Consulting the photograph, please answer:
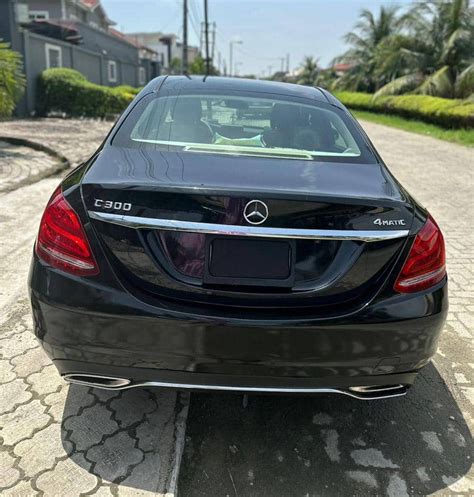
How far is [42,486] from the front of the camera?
2045 millimetres

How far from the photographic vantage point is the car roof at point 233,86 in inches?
125

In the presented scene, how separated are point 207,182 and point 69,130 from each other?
1284cm

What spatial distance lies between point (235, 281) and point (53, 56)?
20.0 meters

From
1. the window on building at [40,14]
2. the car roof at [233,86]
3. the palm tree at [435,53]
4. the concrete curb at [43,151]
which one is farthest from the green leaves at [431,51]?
Result: the window on building at [40,14]

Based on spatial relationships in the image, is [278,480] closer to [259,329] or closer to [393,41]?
[259,329]

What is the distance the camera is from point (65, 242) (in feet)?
6.53

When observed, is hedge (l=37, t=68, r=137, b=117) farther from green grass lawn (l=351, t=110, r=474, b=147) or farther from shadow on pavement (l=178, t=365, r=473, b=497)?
shadow on pavement (l=178, t=365, r=473, b=497)

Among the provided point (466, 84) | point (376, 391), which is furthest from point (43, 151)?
A: point (466, 84)

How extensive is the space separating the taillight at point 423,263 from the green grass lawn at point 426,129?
14898mm

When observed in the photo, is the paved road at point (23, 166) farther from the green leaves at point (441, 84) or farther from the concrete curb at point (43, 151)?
the green leaves at point (441, 84)

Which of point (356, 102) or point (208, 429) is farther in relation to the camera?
point (356, 102)

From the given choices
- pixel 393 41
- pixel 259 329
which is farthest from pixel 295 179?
pixel 393 41

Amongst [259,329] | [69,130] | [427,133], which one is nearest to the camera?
[259,329]

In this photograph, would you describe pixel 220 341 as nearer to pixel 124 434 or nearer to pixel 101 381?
pixel 101 381
